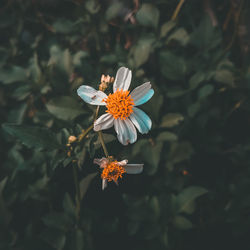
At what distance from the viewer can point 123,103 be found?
0.92 m

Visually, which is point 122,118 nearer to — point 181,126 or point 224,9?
point 181,126

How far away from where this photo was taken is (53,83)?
1.24 metres

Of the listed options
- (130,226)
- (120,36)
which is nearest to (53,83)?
(120,36)

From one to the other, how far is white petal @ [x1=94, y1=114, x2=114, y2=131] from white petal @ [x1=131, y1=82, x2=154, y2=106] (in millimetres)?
103

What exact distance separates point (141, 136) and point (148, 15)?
0.59 metres

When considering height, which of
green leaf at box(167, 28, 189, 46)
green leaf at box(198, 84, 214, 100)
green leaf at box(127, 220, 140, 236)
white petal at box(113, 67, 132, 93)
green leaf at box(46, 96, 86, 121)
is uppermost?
green leaf at box(167, 28, 189, 46)

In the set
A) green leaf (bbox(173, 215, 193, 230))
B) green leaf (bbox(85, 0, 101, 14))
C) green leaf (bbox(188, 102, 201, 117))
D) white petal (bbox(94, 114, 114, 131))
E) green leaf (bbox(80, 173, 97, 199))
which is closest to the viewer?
white petal (bbox(94, 114, 114, 131))

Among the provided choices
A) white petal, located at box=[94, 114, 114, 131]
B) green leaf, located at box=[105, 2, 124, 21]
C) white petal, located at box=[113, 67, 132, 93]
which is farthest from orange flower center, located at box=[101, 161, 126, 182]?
green leaf, located at box=[105, 2, 124, 21]

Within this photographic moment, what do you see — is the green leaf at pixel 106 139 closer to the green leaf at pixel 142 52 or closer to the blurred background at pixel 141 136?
the blurred background at pixel 141 136

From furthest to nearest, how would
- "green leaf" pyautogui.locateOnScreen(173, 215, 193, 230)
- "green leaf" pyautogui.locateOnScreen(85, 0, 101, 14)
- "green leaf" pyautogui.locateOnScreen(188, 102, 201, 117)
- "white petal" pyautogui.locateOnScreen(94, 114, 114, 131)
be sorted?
"green leaf" pyautogui.locateOnScreen(85, 0, 101, 14) < "green leaf" pyautogui.locateOnScreen(188, 102, 201, 117) < "green leaf" pyautogui.locateOnScreen(173, 215, 193, 230) < "white petal" pyautogui.locateOnScreen(94, 114, 114, 131)

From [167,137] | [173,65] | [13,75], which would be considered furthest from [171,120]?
[13,75]

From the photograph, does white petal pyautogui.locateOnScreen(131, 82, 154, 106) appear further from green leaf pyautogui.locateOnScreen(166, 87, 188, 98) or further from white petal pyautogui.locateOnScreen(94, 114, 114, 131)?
green leaf pyautogui.locateOnScreen(166, 87, 188, 98)

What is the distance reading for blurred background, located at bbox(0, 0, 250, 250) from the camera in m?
1.19

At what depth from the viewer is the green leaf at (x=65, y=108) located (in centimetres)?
113
